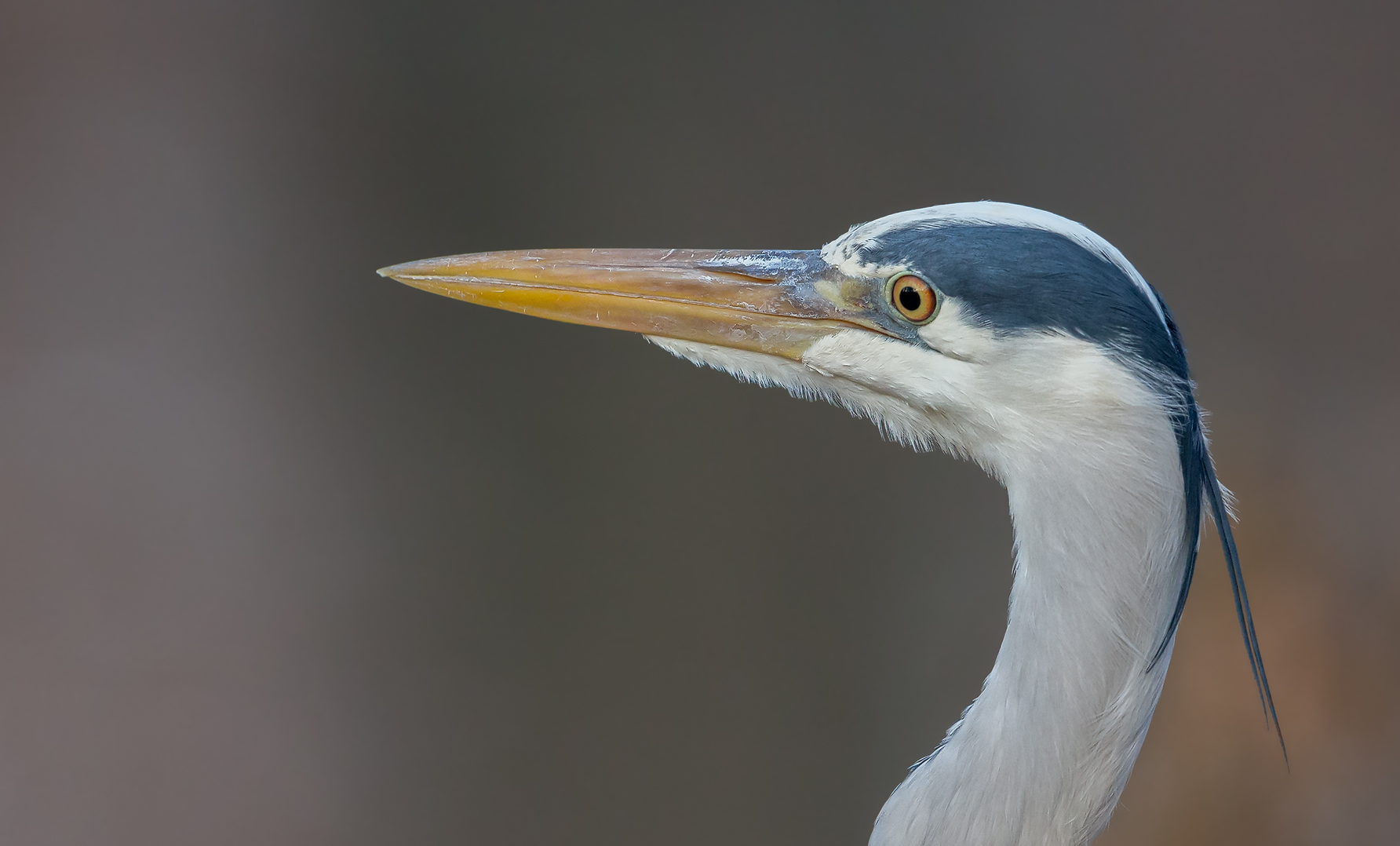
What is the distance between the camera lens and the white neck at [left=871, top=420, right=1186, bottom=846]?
21.1 inches

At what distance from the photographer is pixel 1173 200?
1.42 meters

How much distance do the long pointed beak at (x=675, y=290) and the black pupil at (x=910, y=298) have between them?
0.10 feet

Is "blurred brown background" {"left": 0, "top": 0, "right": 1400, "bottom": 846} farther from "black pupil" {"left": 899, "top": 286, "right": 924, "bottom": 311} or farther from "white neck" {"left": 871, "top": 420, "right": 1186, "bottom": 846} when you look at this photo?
"white neck" {"left": 871, "top": 420, "right": 1186, "bottom": 846}

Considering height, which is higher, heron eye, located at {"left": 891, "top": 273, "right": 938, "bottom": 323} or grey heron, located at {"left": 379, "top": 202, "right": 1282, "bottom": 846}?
heron eye, located at {"left": 891, "top": 273, "right": 938, "bottom": 323}

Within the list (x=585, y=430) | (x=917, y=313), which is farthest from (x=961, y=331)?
(x=585, y=430)

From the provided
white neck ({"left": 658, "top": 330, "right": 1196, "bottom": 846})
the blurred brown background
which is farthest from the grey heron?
the blurred brown background

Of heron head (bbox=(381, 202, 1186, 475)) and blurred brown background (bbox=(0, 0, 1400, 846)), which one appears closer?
heron head (bbox=(381, 202, 1186, 475))

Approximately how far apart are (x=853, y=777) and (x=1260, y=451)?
2.98 feet

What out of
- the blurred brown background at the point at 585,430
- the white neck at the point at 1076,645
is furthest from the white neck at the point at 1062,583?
the blurred brown background at the point at 585,430

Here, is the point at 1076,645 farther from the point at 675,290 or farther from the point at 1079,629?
the point at 675,290

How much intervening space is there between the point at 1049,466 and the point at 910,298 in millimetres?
147

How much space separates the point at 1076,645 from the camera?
54cm

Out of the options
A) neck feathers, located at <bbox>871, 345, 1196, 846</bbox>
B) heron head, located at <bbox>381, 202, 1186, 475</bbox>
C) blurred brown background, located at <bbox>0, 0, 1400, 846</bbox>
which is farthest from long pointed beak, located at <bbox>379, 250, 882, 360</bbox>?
blurred brown background, located at <bbox>0, 0, 1400, 846</bbox>

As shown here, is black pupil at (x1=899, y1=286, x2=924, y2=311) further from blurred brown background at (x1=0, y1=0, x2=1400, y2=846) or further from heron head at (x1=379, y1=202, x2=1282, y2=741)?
blurred brown background at (x1=0, y1=0, x2=1400, y2=846)
